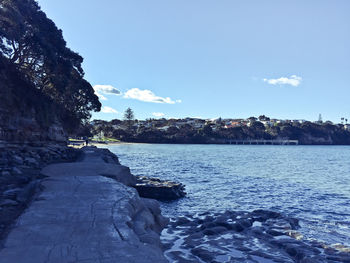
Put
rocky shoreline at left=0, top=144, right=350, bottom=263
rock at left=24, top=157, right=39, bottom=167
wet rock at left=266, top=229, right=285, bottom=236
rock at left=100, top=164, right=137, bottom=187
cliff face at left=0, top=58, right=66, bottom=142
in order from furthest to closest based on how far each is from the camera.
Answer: cliff face at left=0, top=58, right=66, bottom=142 < rock at left=24, top=157, right=39, bottom=167 < rock at left=100, top=164, right=137, bottom=187 < wet rock at left=266, top=229, right=285, bottom=236 < rocky shoreline at left=0, top=144, right=350, bottom=263

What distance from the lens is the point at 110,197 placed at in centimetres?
693

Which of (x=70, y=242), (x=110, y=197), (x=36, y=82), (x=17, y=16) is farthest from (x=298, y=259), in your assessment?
(x=36, y=82)

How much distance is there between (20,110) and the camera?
20.8 m

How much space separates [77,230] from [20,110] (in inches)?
769

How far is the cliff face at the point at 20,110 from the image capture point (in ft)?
62.2

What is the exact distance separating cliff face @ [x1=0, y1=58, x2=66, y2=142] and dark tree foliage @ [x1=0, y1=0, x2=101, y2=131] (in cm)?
182

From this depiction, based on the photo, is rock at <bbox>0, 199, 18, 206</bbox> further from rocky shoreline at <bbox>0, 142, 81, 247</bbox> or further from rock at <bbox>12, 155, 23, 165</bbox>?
rock at <bbox>12, 155, 23, 165</bbox>

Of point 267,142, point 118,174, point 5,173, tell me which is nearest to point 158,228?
point 118,174

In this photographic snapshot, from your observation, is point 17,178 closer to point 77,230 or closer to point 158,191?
point 158,191

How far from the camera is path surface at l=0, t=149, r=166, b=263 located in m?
3.88

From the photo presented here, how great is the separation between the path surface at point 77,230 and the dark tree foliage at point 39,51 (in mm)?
19100

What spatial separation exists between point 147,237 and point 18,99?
1931cm

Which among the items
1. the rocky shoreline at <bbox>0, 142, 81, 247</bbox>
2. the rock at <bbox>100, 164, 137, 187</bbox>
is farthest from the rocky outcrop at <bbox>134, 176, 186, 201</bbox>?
the rocky shoreline at <bbox>0, 142, 81, 247</bbox>

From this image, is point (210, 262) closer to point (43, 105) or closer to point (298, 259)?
point (298, 259)
